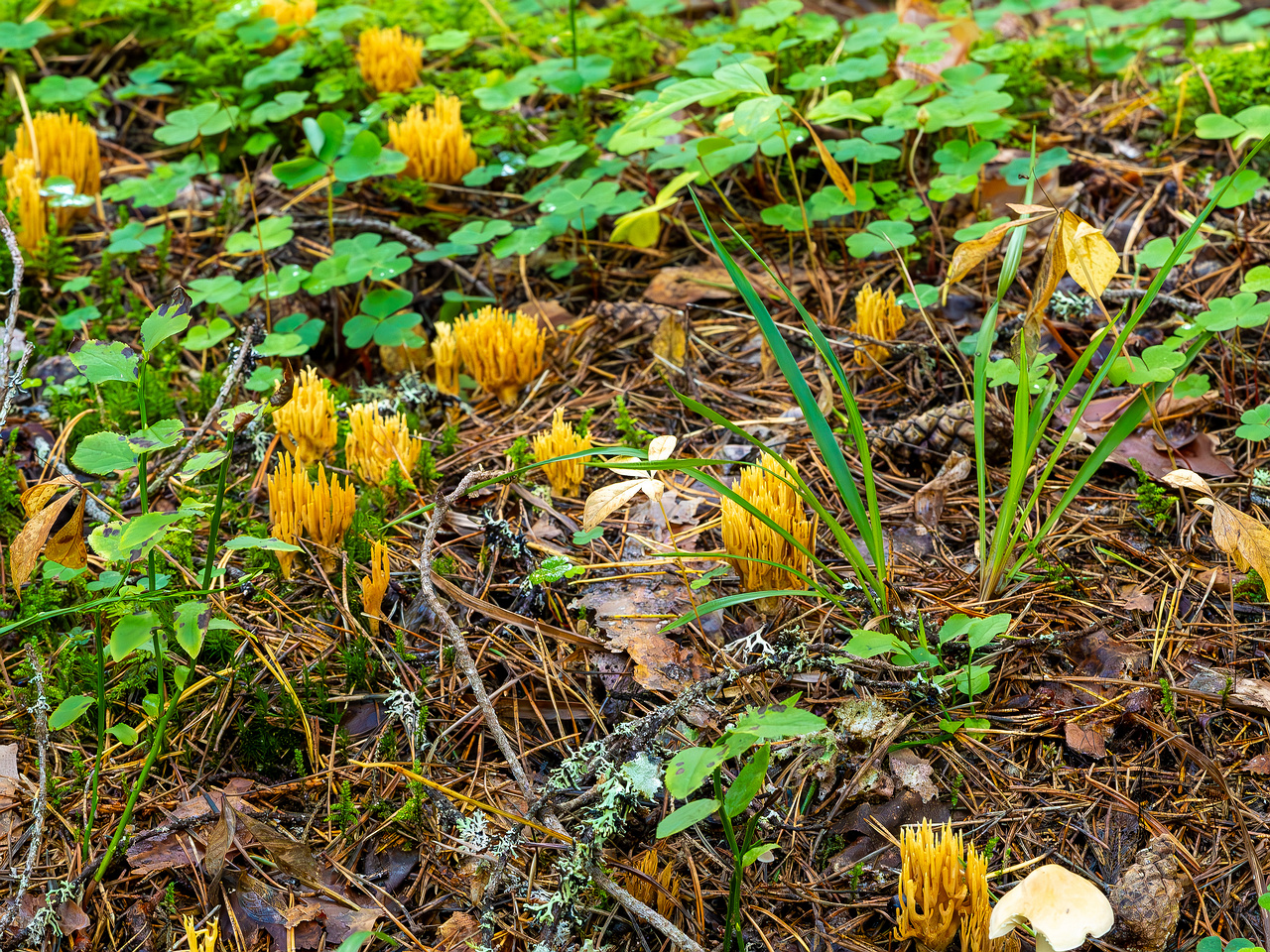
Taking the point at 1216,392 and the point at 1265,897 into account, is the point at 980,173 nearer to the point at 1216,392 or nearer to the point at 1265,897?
the point at 1216,392

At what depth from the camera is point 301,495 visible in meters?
2.55

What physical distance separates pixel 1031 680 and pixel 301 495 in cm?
191

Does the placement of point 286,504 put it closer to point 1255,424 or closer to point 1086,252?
point 1086,252

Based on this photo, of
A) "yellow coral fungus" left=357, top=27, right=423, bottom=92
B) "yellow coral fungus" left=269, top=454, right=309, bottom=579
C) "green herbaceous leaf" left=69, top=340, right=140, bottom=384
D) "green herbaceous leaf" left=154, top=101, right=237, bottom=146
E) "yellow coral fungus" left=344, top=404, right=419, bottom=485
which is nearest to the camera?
"green herbaceous leaf" left=69, top=340, right=140, bottom=384

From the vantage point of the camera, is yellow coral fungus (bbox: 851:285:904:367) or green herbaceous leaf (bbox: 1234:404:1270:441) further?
yellow coral fungus (bbox: 851:285:904:367)

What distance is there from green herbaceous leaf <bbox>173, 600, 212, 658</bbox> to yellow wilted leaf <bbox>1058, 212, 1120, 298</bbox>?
1934 mm

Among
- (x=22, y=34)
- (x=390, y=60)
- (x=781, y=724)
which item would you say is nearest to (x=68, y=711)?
(x=781, y=724)

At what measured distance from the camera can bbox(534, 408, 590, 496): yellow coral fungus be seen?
281cm

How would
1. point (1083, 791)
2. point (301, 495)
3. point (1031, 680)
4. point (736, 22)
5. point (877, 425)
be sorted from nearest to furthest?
point (1083, 791)
point (1031, 680)
point (301, 495)
point (877, 425)
point (736, 22)

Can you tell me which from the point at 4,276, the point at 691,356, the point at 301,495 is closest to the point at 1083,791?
the point at 691,356

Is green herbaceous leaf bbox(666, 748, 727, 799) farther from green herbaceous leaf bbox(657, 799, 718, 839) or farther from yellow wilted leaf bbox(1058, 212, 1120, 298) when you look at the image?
yellow wilted leaf bbox(1058, 212, 1120, 298)

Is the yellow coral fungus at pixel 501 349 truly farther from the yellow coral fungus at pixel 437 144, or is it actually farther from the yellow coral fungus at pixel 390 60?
the yellow coral fungus at pixel 390 60

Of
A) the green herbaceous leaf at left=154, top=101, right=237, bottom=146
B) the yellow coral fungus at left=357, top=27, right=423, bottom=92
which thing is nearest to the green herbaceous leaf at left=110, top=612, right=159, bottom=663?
the green herbaceous leaf at left=154, top=101, right=237, bottom=146

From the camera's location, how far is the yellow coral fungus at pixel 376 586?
2.38 meters
